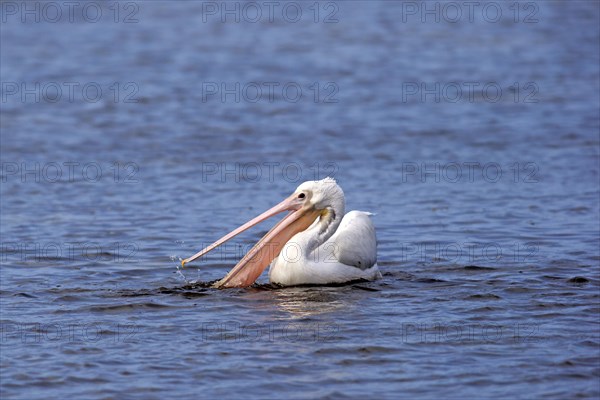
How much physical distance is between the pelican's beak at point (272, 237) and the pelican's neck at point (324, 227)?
90mm

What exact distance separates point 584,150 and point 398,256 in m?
4.84

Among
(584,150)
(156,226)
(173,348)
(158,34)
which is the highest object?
(158,34)

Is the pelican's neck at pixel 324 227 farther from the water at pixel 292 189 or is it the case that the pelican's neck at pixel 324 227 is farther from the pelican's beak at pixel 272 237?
the water at pixel 292 189

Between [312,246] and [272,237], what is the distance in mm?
A: 384

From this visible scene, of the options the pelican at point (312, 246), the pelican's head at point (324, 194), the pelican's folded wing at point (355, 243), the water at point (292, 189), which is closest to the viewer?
the water at point (292, 189)

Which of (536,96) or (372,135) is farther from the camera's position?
(536,96)

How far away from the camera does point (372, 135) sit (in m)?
14.7

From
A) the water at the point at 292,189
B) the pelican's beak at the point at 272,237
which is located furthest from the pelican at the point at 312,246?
the water at the point at 292,189

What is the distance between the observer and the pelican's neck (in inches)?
354

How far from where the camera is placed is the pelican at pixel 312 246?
8773 millimetres

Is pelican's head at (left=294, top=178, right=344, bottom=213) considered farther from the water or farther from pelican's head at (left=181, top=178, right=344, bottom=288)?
the water

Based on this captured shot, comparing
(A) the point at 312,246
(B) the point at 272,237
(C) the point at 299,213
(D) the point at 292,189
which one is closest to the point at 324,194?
(C) the point at 299,213

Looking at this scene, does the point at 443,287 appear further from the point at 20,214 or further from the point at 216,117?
the point at 216,117

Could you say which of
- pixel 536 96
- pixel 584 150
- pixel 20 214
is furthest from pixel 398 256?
pixel 536 96
